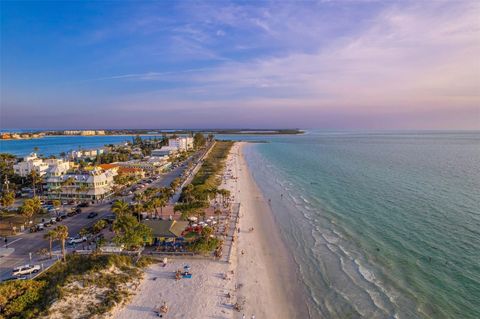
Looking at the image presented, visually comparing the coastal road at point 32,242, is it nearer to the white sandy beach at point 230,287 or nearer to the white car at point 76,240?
the white car at point 76,240

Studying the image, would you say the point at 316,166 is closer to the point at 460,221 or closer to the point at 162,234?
the point at 460,221

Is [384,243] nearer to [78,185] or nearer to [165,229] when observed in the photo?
[165,229]

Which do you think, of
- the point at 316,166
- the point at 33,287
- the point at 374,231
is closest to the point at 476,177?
the point at 316,166

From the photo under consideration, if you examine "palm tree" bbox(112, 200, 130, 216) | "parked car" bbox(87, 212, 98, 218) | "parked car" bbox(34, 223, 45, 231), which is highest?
"palm tree" bbox(112, 200, 130, 216)

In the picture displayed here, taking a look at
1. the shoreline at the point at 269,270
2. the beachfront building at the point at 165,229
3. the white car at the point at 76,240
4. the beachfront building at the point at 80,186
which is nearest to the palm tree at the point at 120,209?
the beachfront building at the point at 165,229

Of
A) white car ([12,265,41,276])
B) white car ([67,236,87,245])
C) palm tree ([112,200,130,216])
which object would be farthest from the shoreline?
white car ([12,265,41,276])

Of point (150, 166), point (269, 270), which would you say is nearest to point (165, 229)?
point (269, 270)

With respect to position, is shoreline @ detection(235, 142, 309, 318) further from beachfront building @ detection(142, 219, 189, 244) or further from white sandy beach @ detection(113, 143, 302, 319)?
beachfront building @ detection(142, 219, 189, 244)
